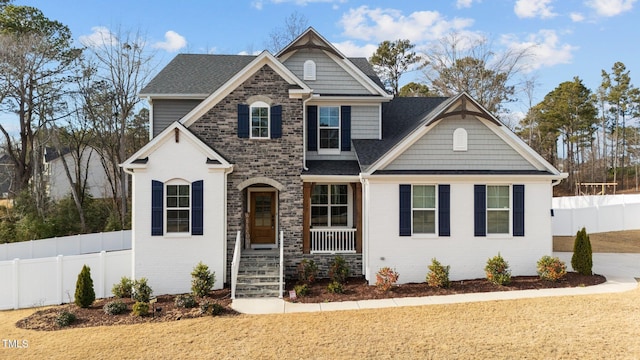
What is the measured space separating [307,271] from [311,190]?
121 inches

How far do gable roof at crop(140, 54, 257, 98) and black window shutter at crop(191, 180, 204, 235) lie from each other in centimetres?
474

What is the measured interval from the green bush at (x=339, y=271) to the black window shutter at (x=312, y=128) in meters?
4.58

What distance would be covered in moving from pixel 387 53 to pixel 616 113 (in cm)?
3248

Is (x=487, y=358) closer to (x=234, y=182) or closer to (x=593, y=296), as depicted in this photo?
(x=593, y=296)

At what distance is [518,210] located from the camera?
13.1 m

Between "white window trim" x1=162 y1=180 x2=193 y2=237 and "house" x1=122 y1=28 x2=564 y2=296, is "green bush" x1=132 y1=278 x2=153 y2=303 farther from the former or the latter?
"white window trim" x1=162 y1=180 x2=193 y2=237

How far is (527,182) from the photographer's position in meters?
13.1

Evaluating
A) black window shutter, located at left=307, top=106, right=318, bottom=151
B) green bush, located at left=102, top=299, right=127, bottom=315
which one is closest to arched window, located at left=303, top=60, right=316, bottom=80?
black window shutter, located at left=307, top=106, right=318, bottom=151

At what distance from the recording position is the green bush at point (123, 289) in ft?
40.7

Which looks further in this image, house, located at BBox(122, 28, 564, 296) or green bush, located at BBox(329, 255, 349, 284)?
green bush, located at BBox(329, 255, 349, 284)

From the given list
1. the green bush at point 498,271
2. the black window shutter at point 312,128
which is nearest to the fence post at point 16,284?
the black window shutter at point 312,128

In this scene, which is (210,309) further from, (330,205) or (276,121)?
(276,121)

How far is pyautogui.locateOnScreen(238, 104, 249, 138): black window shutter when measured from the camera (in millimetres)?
13703

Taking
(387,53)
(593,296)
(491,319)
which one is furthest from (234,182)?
(387,53)
